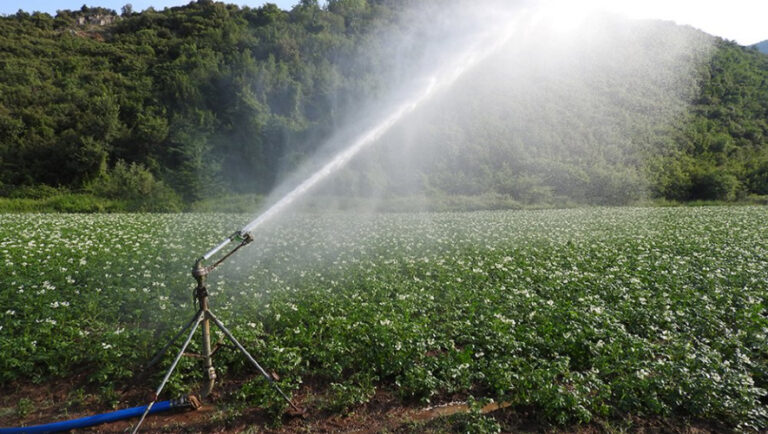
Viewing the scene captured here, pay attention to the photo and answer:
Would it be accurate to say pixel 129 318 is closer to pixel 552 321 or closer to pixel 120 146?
pixel 552 321

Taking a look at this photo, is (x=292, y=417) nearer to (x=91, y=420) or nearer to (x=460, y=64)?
(x=91, y=420)

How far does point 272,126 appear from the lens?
167 ft

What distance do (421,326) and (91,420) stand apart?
4.11m

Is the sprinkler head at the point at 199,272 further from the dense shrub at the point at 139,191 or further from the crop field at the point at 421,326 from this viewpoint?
the dense shrub at the point at 139,191

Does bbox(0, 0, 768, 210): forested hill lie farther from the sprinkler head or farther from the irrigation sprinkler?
the sprinkler head

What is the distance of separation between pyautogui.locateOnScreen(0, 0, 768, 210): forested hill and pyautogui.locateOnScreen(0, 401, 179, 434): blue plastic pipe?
1308 inches

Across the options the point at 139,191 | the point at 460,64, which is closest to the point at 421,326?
the point at 460,64

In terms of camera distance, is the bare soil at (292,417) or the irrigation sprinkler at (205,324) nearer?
the irrigation sprinkler at (205,324)

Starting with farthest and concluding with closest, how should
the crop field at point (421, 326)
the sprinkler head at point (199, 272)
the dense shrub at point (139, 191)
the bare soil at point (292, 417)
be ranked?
the dense shrub at point (139, 191) → the crop field at point (421, 326) → the bare soil at point (292, 417) → the sprinkler head at point (199, 272)

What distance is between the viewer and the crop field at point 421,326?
4.86 m

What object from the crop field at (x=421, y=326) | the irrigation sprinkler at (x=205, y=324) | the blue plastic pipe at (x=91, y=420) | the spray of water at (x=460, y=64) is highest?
the spray of water at (x=460, y=64)

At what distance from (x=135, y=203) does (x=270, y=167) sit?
16.2 m

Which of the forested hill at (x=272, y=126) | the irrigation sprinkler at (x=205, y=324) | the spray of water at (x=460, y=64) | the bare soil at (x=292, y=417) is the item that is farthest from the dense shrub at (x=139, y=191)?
the irrigation sprinkler at (x=205, y=324)

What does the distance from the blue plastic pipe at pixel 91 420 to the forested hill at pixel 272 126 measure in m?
33.2
